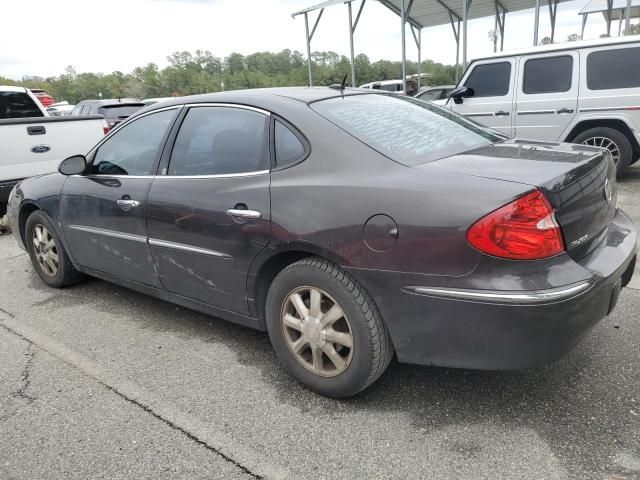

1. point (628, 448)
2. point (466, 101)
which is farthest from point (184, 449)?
point (466, 101)

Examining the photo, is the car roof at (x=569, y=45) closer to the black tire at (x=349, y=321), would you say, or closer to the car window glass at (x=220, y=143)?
the car window glass at (x=220, y=143)

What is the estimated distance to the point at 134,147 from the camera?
11.8 ft

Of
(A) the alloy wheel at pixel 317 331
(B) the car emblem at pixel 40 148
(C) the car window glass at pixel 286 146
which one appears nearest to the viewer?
(A) the alloy wheel at pixel 317 331

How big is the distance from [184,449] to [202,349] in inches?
39.0

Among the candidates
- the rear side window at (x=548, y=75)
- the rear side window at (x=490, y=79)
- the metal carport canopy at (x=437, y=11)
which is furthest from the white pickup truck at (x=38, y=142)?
the metal carport canopy at (x=437, y=11)

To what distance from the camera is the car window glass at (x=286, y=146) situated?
264 centimetres

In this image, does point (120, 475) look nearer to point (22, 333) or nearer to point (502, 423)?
point (502, 423)

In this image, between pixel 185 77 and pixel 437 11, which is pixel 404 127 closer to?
pixel 437 11

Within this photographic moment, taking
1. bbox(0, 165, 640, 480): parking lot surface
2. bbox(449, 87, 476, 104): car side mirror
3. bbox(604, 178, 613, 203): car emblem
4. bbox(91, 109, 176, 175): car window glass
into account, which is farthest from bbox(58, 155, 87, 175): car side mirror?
bbox(449, 87, 476, 104): car side mirror

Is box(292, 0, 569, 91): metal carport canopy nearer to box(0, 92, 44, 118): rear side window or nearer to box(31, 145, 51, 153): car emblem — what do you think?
box(0, 92, 44, 118): rear side window

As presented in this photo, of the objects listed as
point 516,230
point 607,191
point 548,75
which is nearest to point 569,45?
point 548,75

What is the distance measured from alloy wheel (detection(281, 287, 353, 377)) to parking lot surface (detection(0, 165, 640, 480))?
0.67 ft

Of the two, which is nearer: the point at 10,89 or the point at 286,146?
the point at 286,146

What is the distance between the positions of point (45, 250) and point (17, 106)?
16.9ft
